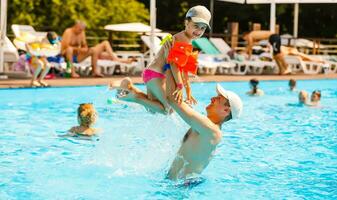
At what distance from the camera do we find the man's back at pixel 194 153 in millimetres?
4609

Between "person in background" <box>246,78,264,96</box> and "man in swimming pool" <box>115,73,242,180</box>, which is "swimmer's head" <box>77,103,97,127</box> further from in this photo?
"person in background" <box>246,78,264,96</box>

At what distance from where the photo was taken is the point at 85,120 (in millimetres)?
6953

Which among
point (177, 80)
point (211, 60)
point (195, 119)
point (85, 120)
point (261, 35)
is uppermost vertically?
point (261, 35)

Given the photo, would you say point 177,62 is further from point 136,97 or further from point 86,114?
point 86,114

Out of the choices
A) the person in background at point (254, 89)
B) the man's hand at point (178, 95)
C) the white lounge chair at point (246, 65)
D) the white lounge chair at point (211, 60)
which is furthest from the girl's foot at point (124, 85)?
the white lounge chair at point (246, 65)

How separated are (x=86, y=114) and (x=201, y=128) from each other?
2519 mm

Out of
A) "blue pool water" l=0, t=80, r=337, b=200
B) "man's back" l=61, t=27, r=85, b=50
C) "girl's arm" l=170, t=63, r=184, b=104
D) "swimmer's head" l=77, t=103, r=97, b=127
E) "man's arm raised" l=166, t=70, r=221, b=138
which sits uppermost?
"man's back" l=61, t=27, r=85, b=50

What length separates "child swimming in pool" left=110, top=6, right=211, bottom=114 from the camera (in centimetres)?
477

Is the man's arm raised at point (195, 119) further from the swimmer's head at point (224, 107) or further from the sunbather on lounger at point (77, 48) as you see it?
the sunbather on lounger at point (77, 48)

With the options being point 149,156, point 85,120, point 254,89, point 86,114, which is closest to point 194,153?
point 149,156

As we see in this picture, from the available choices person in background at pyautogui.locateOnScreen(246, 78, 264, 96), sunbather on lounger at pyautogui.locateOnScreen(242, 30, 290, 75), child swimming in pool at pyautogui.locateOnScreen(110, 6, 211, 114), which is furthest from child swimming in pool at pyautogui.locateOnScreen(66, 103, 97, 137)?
sunbather on lounger at pyautogui.locateOnScreen(242, 30, 290, 75)

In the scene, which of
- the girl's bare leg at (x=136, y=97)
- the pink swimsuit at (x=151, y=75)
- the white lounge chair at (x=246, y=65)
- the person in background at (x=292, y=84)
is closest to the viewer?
the pink swimsuit at (x=151, y=75)

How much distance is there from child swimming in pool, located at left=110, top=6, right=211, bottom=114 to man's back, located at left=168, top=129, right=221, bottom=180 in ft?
1.03

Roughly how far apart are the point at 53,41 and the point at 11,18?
339 inches
